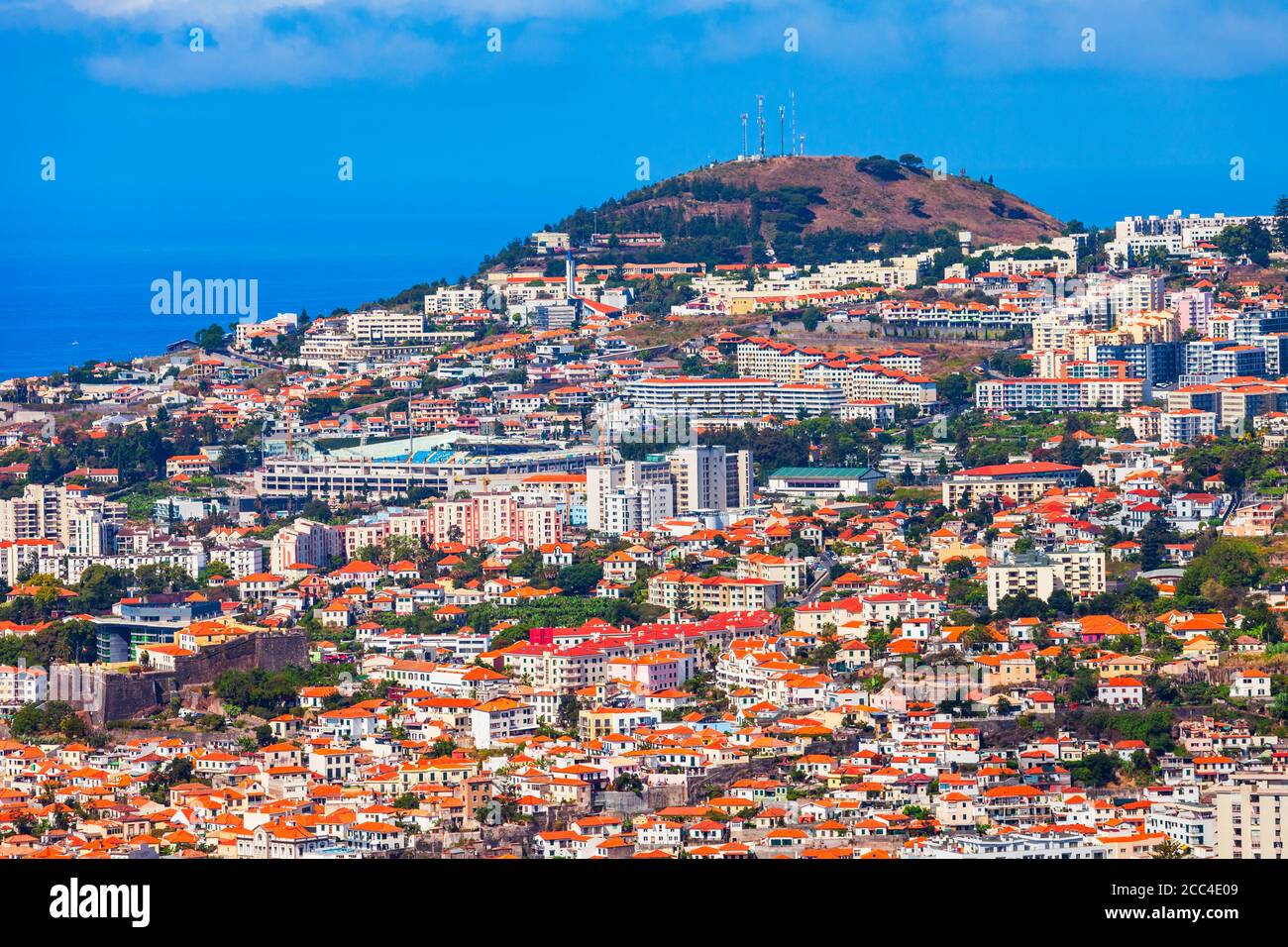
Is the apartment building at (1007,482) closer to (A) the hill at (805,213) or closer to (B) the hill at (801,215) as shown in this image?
(B) the hill at (801,215)

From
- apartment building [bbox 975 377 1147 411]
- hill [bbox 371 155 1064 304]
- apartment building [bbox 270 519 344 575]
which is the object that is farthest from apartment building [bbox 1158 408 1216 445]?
hill [bbox 371 155 1064 304]

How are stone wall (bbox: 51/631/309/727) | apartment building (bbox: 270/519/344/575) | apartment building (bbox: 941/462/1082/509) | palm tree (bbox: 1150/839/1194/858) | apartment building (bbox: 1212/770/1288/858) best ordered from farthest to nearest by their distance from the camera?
apartment building (bbox: 941/462/1082/509) → apartment building (bbox: 270/519/344/575) → stone wall (bbox: 51/631/309/727) → palm tree (bbox: 1150/839/1194/858) → apartment building (bbox: 1212/770/1288/858)

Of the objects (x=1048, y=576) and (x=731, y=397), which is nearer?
(x=1048, y=576)

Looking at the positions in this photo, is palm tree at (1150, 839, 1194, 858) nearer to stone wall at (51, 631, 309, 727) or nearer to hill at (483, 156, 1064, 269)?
stone wall at (51, 631, 309, 727)

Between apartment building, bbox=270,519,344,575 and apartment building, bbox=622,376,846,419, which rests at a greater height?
apartment building, bbox=622,376,846,419

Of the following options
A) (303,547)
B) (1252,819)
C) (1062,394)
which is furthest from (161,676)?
(1062,394)

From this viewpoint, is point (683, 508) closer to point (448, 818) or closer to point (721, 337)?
point (721, 337)

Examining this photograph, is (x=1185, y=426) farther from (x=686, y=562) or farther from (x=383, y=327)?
(x=383, y=327)
